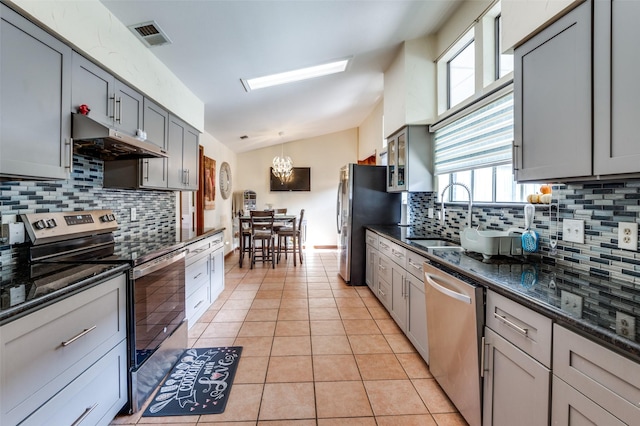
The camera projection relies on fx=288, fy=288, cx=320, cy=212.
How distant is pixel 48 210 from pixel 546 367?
263cm

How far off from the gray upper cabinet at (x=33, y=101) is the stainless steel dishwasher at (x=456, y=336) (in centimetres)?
217

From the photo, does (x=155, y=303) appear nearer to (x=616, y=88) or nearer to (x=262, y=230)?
(x=616, y=88)

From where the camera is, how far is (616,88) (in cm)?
103

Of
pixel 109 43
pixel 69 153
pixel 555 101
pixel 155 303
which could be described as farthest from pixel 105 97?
pixel 555 101

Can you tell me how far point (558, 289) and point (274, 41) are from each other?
2.74 m

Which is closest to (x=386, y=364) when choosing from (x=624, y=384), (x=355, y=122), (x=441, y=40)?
(x=624, y=384)

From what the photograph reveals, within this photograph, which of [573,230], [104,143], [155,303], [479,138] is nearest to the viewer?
[573,230]

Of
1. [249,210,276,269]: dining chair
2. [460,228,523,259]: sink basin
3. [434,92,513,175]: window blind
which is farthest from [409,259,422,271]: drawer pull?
[249,210,276,269]: dining chair

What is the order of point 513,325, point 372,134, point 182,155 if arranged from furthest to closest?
point 372,134 → point 182,155 → point 513,325

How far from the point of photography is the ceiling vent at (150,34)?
2.09m

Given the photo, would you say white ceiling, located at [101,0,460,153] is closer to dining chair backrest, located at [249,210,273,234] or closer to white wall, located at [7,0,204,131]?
white wall, located at [7,0,204,131]

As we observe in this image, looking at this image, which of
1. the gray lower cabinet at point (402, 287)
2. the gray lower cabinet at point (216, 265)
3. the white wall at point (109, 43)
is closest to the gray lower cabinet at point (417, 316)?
the gray lower cabinet at point (402, 287)

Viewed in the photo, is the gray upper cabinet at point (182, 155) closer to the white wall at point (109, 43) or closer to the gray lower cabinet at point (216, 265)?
the white wall at point (109, 43)

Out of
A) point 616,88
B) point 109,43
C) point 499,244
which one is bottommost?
point 499,244
